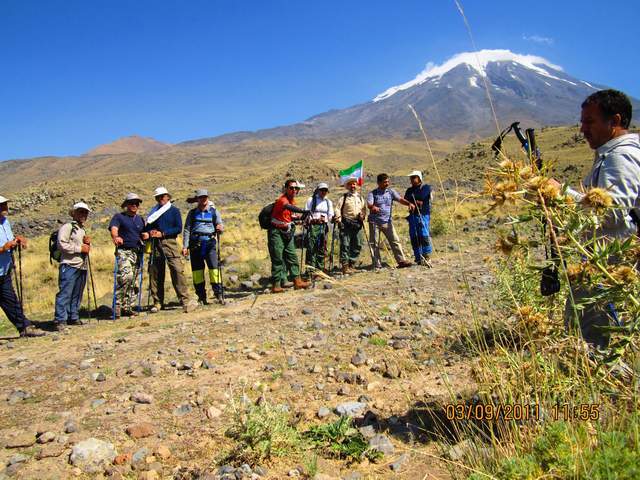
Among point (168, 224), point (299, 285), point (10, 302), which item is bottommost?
point (299, 285)

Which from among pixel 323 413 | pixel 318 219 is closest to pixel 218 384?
pixel 323 413

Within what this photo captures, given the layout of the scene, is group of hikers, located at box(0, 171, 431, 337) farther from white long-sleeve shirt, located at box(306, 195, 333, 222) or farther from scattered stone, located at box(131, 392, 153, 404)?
scattered stone, located at box(131, 392, 153, 404)

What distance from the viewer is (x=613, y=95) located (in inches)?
106

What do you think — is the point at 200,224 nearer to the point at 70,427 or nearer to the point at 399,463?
the point at 70,427

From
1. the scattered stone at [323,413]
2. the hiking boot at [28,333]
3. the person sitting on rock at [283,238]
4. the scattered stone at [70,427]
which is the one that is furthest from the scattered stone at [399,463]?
the hiking boot at [28,333]

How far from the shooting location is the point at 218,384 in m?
4.38

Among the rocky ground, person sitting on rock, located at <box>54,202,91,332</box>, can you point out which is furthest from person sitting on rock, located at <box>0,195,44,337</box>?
person sitting on rock, located at <box>54,202,91,332</box>

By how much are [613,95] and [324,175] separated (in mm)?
48438

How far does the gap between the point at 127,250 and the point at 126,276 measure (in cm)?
46

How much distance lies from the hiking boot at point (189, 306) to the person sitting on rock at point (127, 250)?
3.14ft

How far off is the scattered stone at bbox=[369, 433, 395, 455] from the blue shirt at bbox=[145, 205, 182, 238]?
244 inches

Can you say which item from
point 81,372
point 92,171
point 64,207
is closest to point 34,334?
point 81,372

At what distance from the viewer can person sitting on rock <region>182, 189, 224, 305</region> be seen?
8328 mm

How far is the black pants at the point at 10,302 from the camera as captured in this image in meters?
6.88
